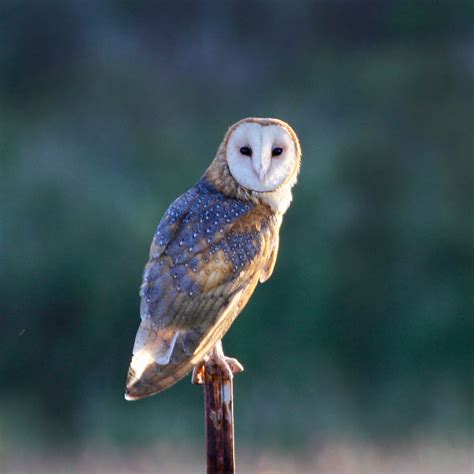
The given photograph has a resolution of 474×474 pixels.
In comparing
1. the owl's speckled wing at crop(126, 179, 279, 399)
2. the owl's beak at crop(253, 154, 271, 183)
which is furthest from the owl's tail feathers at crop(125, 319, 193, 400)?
the owl's beak at crop(253, 154, 271, 183)

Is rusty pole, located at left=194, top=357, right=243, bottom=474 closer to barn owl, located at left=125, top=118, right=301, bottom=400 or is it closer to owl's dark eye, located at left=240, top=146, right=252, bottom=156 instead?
barn owl, located at left=125, top=118, right=301, bottom=400

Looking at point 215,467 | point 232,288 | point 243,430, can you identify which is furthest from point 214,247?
point 243,430

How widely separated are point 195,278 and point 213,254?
99 millimetres

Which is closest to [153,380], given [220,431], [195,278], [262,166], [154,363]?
[154,363]

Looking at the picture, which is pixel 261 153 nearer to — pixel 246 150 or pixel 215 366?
pixel 246 150

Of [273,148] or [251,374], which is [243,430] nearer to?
[251,374]

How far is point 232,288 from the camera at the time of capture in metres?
2.91

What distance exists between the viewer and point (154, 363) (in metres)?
2.69

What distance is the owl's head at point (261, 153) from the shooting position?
305cm

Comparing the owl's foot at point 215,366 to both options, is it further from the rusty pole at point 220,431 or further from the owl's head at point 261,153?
the owl's head at point 261,153

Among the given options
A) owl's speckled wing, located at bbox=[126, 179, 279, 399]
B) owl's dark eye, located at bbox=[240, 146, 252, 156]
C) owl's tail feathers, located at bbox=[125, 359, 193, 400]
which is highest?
owl's dark eye, located at bbox=[240, 146, 252, 156]

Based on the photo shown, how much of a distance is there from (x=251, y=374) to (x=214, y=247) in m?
2.58

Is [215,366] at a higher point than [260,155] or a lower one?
lower

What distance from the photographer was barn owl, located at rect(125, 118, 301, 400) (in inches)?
108
